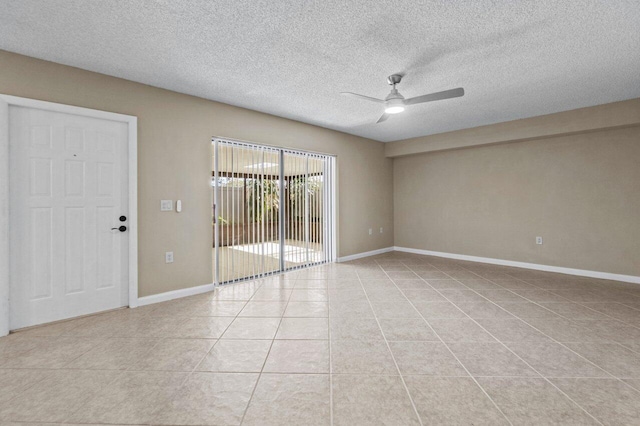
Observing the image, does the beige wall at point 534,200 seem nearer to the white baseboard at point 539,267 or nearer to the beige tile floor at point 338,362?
the white baseboard at point 539,267

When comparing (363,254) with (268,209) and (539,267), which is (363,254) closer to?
(268,209)

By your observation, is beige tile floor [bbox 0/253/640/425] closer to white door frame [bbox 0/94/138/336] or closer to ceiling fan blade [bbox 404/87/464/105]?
white door frame [bbox 0/94/138/336]

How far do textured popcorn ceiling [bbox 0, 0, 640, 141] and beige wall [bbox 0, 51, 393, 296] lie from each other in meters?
0.17

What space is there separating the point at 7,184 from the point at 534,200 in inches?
281

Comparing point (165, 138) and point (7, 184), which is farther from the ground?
point (165, 138)

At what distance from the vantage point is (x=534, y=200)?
5.01 meters

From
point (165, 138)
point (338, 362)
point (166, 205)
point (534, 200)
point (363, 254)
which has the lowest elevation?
point (338, 362)

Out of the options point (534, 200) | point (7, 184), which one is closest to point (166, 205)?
point (7, 184)

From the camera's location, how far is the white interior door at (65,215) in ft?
8.72

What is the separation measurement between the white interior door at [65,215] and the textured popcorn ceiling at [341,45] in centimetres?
71

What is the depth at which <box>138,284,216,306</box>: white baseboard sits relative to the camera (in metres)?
3.32

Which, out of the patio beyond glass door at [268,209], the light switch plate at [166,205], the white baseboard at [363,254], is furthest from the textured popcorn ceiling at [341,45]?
the white baseboard at [363,254]

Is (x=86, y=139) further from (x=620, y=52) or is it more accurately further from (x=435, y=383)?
(x=620, y=52)

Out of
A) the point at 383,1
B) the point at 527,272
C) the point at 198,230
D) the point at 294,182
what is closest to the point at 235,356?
the point at 198,230
